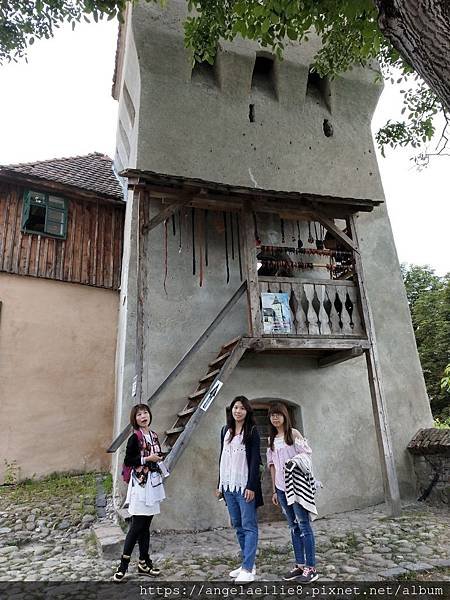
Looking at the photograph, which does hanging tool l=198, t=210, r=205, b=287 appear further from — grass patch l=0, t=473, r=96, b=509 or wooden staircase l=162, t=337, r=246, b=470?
grass patch l=0, t=473, r=96, b=509

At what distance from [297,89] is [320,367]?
20.7ft

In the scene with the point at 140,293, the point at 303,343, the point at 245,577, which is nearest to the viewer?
the point at 245,577

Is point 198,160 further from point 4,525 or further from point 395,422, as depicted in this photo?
point 4,525

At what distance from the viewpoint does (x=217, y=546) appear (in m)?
5.39

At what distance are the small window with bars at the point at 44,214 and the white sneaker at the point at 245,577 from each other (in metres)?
7.99

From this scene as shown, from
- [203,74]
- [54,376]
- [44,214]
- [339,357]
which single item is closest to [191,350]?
[339,357]

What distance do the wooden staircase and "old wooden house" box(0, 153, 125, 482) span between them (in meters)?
3.23

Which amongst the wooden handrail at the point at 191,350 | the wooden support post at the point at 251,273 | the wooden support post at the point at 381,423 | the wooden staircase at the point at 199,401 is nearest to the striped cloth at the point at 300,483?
the wooden staircase at the point at 199,401

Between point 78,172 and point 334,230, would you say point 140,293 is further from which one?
point 78,172

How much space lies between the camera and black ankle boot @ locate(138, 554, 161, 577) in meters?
4.19

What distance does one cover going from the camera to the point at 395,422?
784cm

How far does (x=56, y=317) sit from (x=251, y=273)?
4.91m

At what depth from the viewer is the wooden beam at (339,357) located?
22.8 ft

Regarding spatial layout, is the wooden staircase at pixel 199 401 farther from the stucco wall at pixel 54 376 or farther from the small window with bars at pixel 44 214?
the small window with bars at pixel 44 214
